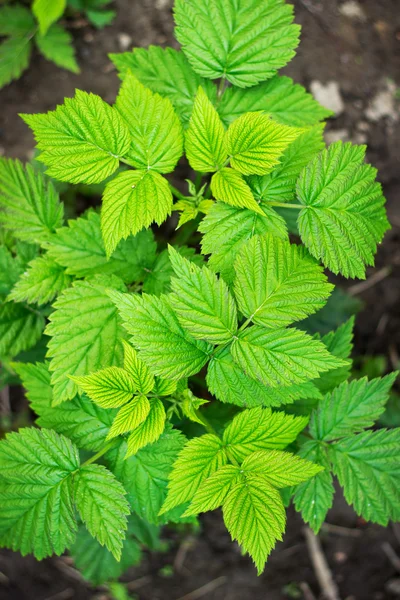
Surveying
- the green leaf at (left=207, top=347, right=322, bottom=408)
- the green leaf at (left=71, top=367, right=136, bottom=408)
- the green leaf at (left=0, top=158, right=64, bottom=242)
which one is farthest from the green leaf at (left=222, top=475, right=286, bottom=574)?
the green leaf at (left=0, top=158, right=64, bottom=242)

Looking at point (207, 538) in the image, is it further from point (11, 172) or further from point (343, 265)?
point (11, 172)

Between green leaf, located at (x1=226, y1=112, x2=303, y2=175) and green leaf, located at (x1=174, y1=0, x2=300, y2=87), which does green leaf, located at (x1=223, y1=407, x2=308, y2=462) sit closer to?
green leaf, located at (x1=226, y1=112, x2=303, y2=175)

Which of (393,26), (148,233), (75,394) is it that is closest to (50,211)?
(148,233)

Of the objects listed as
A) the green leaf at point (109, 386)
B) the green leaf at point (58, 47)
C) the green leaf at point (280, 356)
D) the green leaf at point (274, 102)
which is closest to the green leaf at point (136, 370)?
the green leaf at point (109, 386)

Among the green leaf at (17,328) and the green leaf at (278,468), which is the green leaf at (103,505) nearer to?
the green leaf at (278,468)

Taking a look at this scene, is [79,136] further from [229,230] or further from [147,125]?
[229,230]

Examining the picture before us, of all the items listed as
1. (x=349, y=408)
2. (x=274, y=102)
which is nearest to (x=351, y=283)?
(x=349, y=408)

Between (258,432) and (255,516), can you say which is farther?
(258,432)
